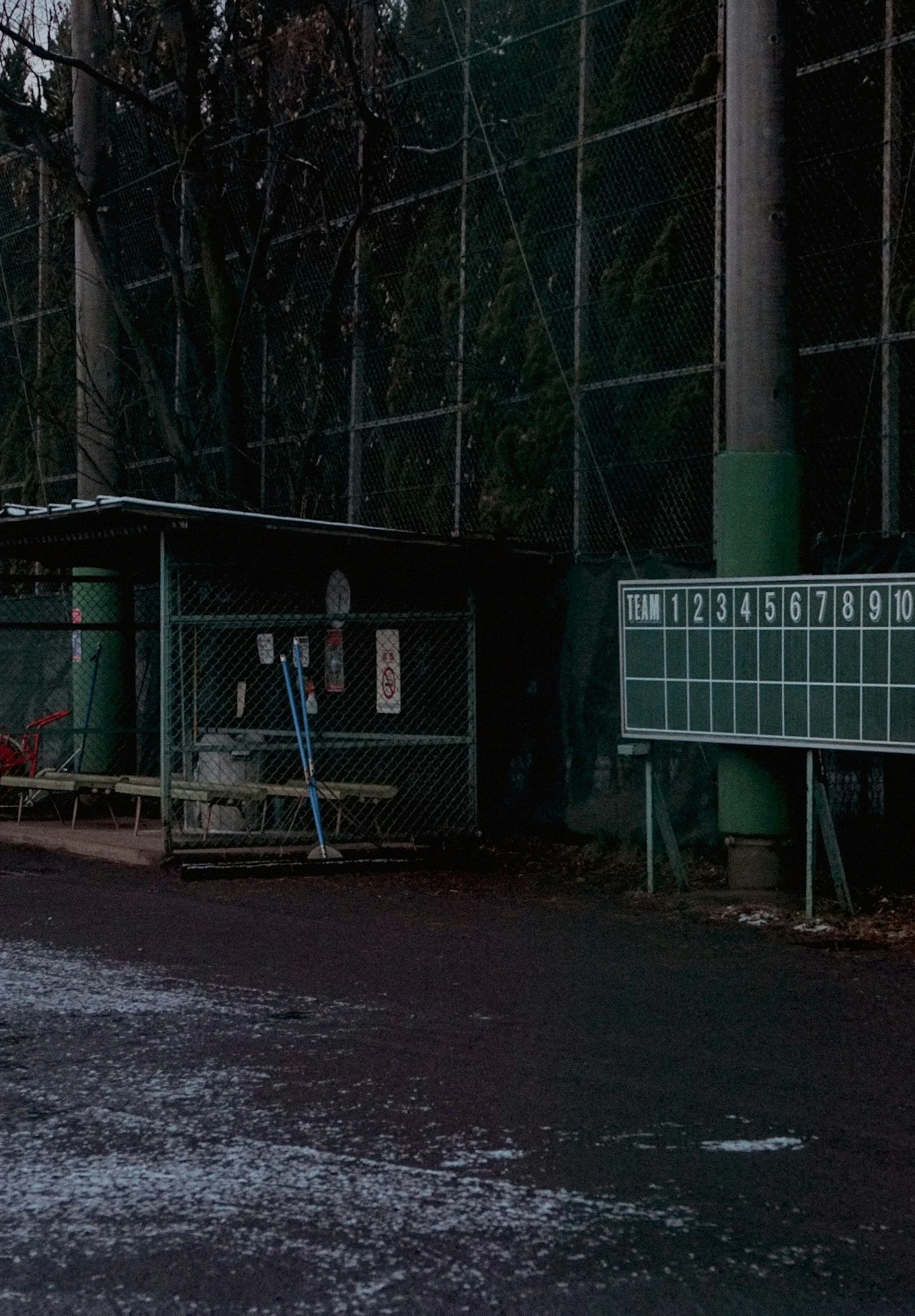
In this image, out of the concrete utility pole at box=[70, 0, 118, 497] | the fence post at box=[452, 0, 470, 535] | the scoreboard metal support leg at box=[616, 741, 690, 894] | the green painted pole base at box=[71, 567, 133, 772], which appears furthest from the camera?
the green painted pole base at box=[71, 567, 133, 772]

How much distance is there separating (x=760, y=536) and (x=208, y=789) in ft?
15.6

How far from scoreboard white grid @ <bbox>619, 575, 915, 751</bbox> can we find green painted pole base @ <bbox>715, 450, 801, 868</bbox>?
0.45 meters

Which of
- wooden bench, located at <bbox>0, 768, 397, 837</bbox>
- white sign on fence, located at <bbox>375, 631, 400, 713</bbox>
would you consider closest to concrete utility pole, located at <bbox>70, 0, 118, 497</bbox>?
wooden bench, located at <bbox>0, 768, 397, 837</bbox>

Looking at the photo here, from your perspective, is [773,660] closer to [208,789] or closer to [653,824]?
[653,824]

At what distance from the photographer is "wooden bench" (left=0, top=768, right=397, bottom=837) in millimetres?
13984

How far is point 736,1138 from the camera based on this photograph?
6.00m

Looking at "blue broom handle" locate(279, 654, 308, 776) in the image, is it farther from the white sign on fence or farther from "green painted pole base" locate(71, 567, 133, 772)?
"green painted pole base" locate(71, 567, 133, 772)

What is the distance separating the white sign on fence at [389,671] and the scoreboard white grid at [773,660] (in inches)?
141

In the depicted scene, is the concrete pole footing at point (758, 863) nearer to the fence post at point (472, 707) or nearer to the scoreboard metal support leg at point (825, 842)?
the scoreboard metal support leg at point (825, 842)

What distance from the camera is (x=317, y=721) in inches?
643

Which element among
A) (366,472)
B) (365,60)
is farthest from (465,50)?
(366,472)

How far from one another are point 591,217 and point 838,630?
6.49 metres

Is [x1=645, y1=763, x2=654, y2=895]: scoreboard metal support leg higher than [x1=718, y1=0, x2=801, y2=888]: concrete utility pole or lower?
lower

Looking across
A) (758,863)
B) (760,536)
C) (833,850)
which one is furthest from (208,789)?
(833,850)
